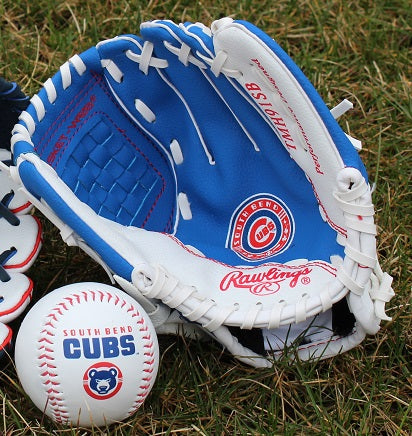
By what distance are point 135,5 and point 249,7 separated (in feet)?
1.47

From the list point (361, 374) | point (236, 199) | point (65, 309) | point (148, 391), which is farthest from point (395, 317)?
point (65, 309)

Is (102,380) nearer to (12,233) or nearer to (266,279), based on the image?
(266,279)

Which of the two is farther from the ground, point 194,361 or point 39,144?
point 39,144

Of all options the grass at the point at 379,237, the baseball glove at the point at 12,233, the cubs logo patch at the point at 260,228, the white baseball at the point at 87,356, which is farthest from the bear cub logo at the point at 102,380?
the cubs logo patch at the point at 260,228

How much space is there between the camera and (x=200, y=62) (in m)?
2.34

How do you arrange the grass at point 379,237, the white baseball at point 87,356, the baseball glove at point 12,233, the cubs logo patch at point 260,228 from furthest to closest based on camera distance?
the cubs logo patch at point 260,228 → the baseball glove at point 12,233 → the grass at point 379,237 → the white baseball at point 87,356

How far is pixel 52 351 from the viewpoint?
201cm

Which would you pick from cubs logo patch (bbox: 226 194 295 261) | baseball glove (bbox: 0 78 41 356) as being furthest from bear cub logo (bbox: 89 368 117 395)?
cubs logo patch (bbox: 226 194 295 261)

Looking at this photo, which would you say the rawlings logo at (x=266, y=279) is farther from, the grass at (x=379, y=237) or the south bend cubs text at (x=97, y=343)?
the south bend cubs text at (x=97, y=343)

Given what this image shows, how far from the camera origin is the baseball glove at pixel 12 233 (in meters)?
2.29

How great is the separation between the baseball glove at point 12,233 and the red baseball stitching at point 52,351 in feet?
0.79

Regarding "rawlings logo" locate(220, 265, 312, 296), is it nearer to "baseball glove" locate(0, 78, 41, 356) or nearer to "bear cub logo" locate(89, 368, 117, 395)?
"bear cub logo" locate(89, 368, 117, 395)

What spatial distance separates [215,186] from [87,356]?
2.41 feet

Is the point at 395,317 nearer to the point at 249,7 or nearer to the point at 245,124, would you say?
the point at 245,124
